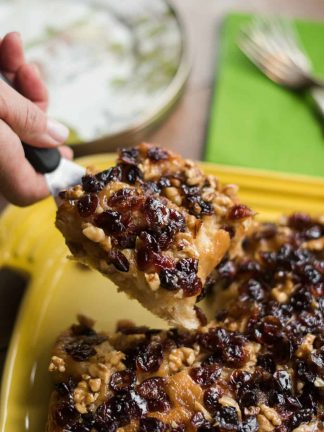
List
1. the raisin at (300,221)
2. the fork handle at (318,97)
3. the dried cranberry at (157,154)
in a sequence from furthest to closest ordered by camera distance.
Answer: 1. the fork handle at (318,97)
2. the raisin at (300,221)
3. the dried cranberry at (157,154)

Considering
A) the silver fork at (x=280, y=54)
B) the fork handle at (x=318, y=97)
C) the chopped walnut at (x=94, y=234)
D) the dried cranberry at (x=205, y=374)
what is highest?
the chopped walnut at (x=94, y=234)

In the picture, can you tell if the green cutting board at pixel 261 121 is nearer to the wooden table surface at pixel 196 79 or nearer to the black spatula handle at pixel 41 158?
the wooden table surface at pixel 196 79

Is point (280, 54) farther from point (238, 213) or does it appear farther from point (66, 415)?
point (66, 415)

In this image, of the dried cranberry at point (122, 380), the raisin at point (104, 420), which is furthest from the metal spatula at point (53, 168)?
the raisin at point (104, 420)

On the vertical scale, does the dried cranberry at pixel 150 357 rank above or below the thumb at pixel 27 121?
below

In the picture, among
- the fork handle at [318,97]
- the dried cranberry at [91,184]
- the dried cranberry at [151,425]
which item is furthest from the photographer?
the fork handle at [318,97]

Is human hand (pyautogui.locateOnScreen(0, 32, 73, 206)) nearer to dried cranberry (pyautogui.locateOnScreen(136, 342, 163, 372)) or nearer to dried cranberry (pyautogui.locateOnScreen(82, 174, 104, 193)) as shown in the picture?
dried cranberry (pyautogui.locateOnScreen(82, 174, 104, 193))
